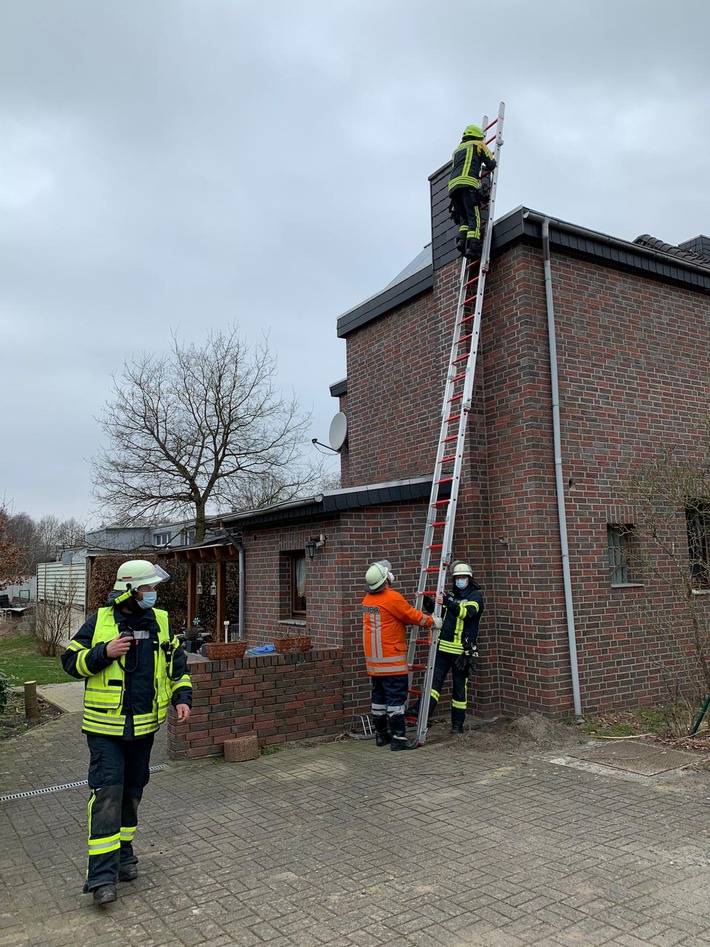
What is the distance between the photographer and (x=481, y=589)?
8734 mm

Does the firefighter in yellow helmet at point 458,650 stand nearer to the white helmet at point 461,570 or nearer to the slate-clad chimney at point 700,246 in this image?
the white helmet at point 461,570

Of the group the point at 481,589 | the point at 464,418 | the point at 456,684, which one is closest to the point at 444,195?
the point at 464,418

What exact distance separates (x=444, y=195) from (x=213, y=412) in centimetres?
1555

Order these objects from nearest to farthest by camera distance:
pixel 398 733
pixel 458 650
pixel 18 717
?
pixel 398 733
pixel 458 650
pixel 18 717

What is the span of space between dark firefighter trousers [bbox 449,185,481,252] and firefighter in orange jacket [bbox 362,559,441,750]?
423 cm

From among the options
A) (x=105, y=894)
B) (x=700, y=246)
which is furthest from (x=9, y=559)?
(x=700, y=246)

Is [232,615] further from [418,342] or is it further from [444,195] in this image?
[444,195]

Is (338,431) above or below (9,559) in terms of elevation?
above

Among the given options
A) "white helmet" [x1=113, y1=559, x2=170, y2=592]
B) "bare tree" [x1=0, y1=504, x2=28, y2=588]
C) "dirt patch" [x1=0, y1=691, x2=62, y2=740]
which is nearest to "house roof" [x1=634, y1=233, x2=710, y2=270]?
"white helmet" [x1=113, y1=559, x2=170, y2=592]

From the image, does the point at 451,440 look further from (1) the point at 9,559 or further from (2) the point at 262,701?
(1) the point at 9,559

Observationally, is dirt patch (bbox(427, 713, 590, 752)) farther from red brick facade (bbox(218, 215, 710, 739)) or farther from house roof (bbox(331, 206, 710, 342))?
house roof (bbox(331, 206, 710, 342))

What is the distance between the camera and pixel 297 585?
10422mm

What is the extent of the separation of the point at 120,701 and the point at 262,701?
3542mm

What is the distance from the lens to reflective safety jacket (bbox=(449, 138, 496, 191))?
9.00 metres
